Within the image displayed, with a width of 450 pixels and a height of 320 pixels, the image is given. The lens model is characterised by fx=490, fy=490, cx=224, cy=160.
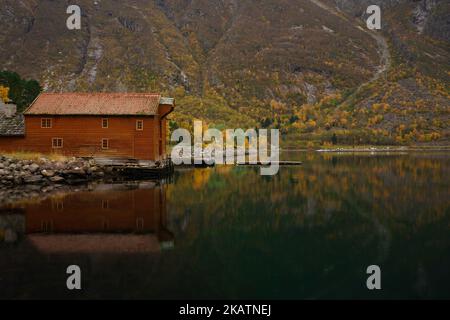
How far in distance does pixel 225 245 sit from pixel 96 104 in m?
29.3

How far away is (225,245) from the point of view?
56.6 feet

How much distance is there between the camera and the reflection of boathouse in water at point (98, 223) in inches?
671

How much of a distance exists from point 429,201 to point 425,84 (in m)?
160

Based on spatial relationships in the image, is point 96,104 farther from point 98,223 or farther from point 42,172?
point 98,223

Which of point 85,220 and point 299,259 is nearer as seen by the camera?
point 299,259

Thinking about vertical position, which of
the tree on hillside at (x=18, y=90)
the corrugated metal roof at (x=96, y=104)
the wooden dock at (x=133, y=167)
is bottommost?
the wooden dock at (x=133, y=167)

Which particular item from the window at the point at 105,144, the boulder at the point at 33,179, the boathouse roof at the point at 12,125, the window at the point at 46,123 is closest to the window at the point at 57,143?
the window at the point at 46,123

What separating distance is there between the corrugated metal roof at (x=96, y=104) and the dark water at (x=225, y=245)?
12.6 metres

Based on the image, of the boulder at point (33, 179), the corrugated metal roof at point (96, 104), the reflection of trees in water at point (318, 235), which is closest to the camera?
the reflection of trees in water at point (318, 235)

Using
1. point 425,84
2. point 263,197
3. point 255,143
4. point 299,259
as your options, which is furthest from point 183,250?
point 425,84

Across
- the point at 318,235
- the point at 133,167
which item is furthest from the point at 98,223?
the point at 133,167

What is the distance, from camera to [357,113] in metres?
157

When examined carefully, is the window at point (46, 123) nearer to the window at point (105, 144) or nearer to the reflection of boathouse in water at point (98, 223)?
the window at point (105, 144)
